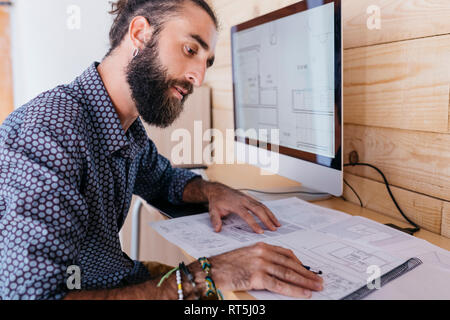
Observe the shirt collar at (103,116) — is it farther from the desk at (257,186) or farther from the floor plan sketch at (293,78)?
the floor plan sketch at (293,78)

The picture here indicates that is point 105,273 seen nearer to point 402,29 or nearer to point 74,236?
point 74,236

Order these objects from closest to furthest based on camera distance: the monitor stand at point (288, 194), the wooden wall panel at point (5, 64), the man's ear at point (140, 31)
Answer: the man's ear at point (140, 31) < the monitor stand at point (288, 194) < the wooden wall panel at point (5, 64)

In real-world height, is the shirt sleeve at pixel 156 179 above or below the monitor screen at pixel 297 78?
below

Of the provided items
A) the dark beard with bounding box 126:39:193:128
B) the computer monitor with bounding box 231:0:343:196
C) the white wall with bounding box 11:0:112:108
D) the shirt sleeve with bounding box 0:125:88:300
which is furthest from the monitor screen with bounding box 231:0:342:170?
the white wall with bounding box 11:0:112:108

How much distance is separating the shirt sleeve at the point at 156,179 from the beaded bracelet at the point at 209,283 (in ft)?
1.70

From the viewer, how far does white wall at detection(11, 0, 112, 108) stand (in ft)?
7.26

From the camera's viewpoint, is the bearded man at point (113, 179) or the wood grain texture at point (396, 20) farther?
the wood grain texture at point (396, 20)

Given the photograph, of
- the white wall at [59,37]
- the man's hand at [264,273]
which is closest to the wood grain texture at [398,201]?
the man's hand at [264,273]

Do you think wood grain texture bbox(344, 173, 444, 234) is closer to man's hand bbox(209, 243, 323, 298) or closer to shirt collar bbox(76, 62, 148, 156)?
man's hand bbox(209, 243, 323, 298)

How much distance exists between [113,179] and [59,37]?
5.64 ft

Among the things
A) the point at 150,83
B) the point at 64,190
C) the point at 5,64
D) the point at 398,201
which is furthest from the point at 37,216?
the point at 5,64

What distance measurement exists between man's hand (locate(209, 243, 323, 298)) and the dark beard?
461 mm

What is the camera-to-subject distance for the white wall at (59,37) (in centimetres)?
221
